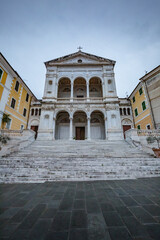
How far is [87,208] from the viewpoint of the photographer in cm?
212

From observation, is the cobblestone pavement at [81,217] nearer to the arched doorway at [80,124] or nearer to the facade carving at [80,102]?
the facade carving at [80,102]

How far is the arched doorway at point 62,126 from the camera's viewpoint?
17109 mm

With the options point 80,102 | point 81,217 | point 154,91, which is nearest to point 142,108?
point 154,91

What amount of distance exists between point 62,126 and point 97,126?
626 centimetres

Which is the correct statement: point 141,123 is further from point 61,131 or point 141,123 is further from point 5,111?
point 5,111

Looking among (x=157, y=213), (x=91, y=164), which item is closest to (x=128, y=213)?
(x=157, y=213)

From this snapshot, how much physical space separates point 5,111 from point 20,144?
23.7 feet

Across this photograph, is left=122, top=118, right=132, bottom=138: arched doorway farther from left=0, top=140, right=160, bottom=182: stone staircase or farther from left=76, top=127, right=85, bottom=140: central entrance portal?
left=0, top=140, right=160, bottom=182: stone staircase

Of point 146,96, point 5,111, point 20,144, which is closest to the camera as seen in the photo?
point 20,144

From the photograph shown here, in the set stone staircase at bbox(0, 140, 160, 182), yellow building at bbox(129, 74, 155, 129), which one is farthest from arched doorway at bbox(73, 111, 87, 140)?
stone staircase at bbox(0, 140, 160, 182)

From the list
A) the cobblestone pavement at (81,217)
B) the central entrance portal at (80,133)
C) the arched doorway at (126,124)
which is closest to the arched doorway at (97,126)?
the central entrance portal at (80,133)

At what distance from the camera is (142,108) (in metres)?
15.7

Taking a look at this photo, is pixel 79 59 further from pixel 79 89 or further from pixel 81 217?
pixel 81 217

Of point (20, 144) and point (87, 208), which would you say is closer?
point (87, 208)
